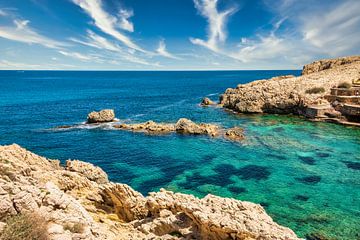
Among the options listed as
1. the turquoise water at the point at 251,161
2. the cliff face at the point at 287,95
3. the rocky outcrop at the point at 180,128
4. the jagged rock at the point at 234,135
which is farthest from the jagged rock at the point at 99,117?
the cliff face at the point at 287,95

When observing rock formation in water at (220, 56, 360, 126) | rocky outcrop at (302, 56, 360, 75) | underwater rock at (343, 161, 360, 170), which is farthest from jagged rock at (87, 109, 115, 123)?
rocky outcrop at (302, 56, 360, 75)

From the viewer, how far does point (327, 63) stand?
113 metres

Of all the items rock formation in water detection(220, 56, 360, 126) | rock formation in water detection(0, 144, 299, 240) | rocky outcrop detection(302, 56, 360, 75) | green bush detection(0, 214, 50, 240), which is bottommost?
rock formation in water detection(0, 144, 299, 240)

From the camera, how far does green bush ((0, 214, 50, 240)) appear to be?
11008 millimetres

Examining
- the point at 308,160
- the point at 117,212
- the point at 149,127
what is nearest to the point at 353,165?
the point at 308,160

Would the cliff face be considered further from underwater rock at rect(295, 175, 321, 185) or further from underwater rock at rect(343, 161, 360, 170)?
underwater rock at rect(295, 175, 321, 185)

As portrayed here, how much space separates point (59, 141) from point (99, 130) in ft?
32.1

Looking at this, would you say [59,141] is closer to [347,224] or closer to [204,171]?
[204,171]

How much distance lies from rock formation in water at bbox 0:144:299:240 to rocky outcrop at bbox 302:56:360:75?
107318 mm

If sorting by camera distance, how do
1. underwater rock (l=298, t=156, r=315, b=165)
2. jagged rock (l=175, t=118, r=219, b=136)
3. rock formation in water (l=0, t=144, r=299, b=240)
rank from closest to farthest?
1. rock formation in water (l=0, t=144, r=299, b=240)
2. underwater rock (l=298, t=156, r=315, b=165)
3. jagged rock (l=175, t=118, r=219, b=136)

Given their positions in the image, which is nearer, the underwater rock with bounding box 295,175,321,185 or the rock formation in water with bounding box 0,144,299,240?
the rock formation in water with bounding box 0,144,299,240

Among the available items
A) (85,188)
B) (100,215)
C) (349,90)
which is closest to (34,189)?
(100,215)

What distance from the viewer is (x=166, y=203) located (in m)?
18.8

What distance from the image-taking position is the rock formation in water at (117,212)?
43.3ft
